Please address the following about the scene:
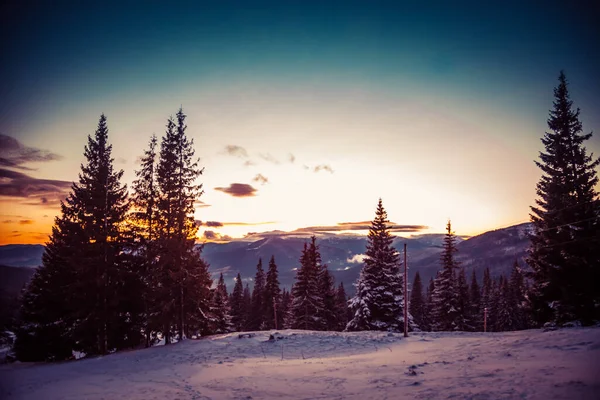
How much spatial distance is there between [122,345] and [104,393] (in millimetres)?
14384

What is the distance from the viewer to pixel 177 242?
79.6 ft

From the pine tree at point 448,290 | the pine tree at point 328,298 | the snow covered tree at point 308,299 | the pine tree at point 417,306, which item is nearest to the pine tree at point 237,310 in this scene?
the pine tree at point 328,298

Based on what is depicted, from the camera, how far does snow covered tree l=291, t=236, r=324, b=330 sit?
3991 cm

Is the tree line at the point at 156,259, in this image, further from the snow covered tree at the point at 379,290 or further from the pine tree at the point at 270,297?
the pine tree at the point at 270,297

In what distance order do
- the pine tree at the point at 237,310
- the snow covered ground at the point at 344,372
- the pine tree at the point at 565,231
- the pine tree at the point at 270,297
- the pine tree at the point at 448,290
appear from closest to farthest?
the snow covered ground at the point at 344,372 → the pine tree at the point at 565,231 → the pine tree at the point at 448,290 → the pine tree at the point at 270,297 → the pine tree at the point at 237,310

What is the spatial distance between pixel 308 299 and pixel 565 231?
26.7 meters

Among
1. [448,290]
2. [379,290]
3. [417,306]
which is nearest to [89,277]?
[379,290]

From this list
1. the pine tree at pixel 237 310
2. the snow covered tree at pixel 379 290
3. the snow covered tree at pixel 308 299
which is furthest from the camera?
the pine tree at pixel 237 310

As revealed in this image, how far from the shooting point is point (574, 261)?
74.7 ft

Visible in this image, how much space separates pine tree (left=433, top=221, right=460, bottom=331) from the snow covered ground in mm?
18678

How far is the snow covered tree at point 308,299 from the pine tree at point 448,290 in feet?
47.3

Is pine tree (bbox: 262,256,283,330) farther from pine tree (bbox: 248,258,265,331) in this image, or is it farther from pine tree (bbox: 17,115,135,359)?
pine tree (bbox: 17,115,135,359)

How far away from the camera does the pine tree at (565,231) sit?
75.2 feet

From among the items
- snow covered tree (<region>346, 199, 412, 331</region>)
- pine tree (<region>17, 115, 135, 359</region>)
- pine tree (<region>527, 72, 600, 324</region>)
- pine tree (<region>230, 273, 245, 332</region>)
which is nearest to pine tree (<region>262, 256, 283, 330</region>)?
pine tree (<region>230, 273, 245, 332</region>)
